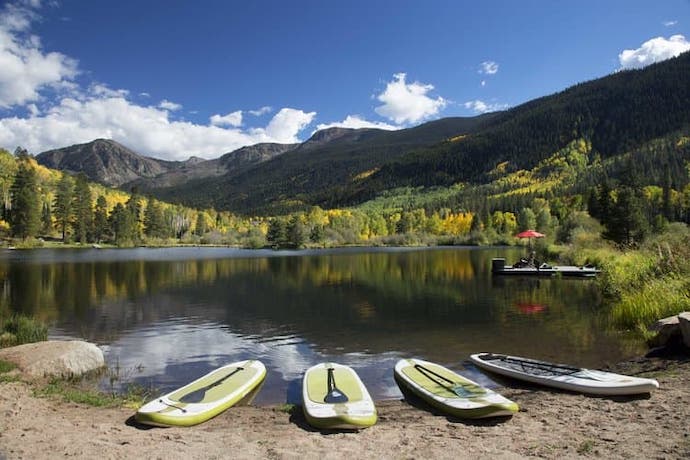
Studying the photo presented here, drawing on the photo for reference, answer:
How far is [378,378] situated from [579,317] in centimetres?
1425

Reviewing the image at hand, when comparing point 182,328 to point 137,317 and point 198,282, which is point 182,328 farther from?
point 198,282

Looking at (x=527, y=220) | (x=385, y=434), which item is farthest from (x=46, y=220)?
(x=385, y=434)

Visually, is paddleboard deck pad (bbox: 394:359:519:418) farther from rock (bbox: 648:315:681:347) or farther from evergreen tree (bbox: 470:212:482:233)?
evergreen tree (bbox: 470:212:482:233)

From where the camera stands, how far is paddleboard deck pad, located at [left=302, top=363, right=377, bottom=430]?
8.80 m

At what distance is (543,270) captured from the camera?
4528 cm

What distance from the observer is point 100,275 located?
47500 mm

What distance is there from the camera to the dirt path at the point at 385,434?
23.7ft

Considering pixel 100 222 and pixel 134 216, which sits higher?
pixel 134 216

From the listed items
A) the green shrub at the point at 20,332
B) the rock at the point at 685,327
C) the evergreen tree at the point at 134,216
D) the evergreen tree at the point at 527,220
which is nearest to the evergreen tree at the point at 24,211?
the evergreen tree at the point at 134,216

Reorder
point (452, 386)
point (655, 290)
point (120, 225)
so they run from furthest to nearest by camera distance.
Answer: point (120, 225)
point (655, 290)
point (452, 386)

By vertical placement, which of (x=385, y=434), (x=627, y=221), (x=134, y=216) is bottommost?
(x=385, y=434)

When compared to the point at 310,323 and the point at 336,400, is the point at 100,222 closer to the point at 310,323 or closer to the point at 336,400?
the point at 310,323

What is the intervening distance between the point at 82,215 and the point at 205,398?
457 ft

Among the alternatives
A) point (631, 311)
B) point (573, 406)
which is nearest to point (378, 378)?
point (573, 406)
